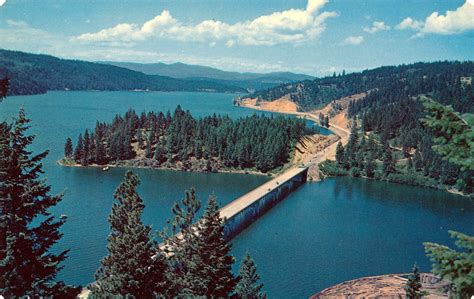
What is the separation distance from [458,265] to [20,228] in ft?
42.1

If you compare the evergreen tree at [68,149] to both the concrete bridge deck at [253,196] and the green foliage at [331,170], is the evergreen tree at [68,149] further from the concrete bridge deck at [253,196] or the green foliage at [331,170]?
the green foliage at [331,170]

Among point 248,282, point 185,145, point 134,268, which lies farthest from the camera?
point 185,145

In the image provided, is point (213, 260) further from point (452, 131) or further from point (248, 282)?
point (452, 131)

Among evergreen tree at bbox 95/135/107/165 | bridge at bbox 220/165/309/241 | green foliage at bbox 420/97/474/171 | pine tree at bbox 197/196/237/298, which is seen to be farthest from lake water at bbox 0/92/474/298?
green foliage at bbox 420/97/474/171

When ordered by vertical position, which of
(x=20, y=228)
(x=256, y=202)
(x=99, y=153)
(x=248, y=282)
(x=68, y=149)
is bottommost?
(x=256, y=202)

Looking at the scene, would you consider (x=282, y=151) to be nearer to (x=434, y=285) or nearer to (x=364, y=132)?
(x=364, y=132)

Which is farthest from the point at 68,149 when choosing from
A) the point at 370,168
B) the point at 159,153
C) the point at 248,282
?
the point at 248,282

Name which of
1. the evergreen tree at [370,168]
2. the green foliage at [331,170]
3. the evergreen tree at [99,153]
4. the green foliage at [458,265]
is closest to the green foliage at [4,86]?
the green foliage at [458,265]

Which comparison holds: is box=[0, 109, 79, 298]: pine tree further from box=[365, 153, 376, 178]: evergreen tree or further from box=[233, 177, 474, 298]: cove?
box=[365, 153, 376, 178]: evergreen tree

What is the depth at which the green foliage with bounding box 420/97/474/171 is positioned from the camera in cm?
816

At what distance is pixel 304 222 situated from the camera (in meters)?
76.2

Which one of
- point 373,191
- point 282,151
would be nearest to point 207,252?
point 373,191

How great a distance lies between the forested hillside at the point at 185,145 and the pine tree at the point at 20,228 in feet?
322

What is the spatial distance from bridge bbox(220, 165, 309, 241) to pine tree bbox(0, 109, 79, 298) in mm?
40461
